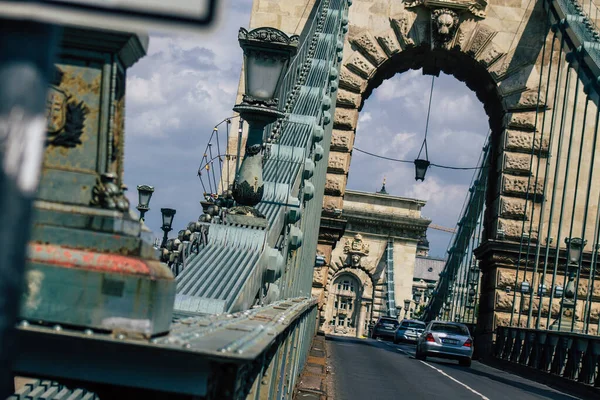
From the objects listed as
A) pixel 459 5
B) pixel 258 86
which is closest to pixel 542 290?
pixel 459 5

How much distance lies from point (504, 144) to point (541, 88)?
5.43ft

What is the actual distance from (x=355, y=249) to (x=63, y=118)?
213 ft

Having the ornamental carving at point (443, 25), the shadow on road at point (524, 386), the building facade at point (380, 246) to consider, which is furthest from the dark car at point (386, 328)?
the ornamental carving at point (443, 25)

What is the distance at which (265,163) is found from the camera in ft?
34.1

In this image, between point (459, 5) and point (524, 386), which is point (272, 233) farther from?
point (459, 5)

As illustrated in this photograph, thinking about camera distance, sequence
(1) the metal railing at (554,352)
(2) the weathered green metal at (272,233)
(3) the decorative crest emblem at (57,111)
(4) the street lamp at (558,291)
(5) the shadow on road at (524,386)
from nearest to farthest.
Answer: (3) the decorative crest emblem at (57,111)
(2) the weathered green metal at (272,233)
(5) the shadow on road at (524,386)
(1) the metal railing at (554,352)
(4) the street lamp at (558,291)

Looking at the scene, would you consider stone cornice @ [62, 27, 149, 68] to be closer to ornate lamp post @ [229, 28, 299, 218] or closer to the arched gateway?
ornate lamp post @ [229, 28, 299, 218]

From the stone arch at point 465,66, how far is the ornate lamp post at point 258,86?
1591 centimetres

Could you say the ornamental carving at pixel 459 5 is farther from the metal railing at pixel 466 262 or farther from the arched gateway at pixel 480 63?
the metal railing at pixel 466 262

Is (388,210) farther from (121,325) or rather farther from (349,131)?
(121,325)

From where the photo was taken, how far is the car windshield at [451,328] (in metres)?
27.0

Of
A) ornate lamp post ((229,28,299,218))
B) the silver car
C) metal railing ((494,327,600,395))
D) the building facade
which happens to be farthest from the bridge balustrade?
the building facade

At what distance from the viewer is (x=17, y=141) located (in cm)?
123

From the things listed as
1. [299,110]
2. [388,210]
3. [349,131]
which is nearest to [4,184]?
[299,110]
